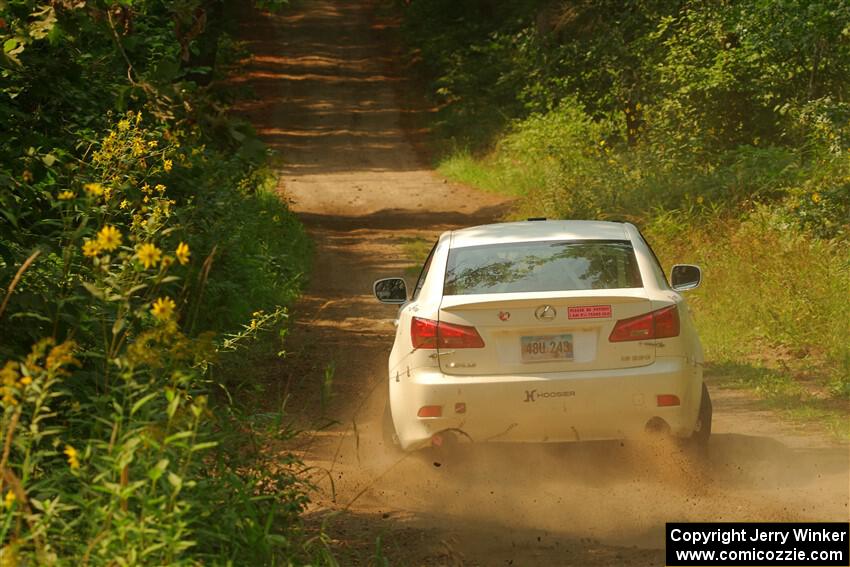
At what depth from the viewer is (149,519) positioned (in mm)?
4656

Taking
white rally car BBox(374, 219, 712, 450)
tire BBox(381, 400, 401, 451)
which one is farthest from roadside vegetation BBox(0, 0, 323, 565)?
tire BBox(381, 400, 401, 451)

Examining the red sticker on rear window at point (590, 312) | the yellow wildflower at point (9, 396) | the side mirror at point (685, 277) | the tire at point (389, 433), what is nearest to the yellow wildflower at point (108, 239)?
the yellow wildflower at point (9, 396)

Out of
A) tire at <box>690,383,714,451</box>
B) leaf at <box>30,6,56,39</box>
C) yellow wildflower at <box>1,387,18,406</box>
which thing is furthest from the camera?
tire at <box>690,383,714,451</box>

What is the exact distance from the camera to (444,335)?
7891 mm

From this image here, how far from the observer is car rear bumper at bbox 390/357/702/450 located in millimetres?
7691

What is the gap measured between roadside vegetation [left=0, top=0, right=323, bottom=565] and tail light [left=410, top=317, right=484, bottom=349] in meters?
0.98

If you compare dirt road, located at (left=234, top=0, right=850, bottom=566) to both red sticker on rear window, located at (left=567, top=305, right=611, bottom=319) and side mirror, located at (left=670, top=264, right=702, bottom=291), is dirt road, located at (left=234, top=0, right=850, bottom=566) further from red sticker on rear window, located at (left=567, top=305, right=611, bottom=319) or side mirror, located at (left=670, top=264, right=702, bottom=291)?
side mirror, located at (left=670, top=264, right=702, bottom=291)

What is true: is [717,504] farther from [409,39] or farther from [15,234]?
[409,39]

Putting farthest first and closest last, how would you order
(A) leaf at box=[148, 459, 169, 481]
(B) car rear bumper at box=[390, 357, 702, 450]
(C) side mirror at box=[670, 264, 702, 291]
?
(C) side mirror at box=[670, 264, 702, 291] < (B) car rear bumper at box=[390, 357, 702, 450] < (A) leaf at box=[148, 459, 169, 481]

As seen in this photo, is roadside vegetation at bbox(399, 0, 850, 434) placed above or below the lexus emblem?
below

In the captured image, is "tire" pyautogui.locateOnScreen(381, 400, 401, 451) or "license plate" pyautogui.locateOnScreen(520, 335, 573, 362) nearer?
"license plate" pyautogui.locateOnScreen(520, 335, 573, 362)

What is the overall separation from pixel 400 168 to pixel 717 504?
25.0 metres

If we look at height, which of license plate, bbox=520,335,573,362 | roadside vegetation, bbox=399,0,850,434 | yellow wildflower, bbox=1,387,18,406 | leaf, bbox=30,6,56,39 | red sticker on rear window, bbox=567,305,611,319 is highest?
leaf, bbox=30,6,56,39

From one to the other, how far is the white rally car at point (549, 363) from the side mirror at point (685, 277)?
0.95 m
